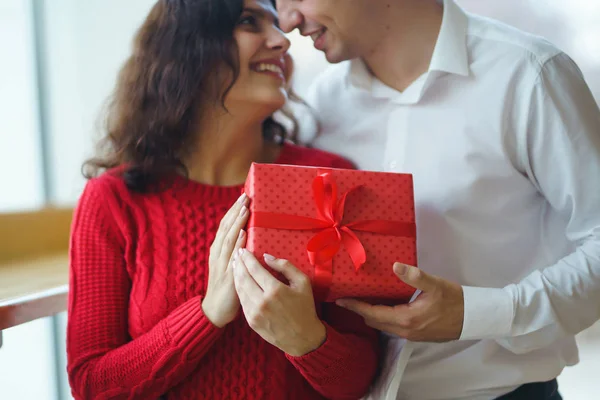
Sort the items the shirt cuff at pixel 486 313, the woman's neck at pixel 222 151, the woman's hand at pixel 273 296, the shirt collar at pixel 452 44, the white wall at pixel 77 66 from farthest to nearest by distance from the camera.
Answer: the white wall at pixel 77 66
the woman's neck at pixel 222 151
the shirt collar at pixel 452 44
the shirt cuff at pixel 486 313
the woman's hand at pixel 273 296

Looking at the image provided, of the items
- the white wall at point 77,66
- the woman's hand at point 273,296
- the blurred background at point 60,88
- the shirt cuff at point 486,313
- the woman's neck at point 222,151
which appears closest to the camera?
the woman's hand at point 273,296

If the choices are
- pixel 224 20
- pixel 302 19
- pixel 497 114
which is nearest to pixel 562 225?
pixel 497 114

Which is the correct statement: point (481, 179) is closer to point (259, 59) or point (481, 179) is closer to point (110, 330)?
point (259, 59)

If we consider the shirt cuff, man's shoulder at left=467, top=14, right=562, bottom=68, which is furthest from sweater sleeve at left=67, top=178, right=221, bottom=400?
man's shoulder at left=467, top=14, right=562, bottom=68

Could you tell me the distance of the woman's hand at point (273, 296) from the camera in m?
0.88

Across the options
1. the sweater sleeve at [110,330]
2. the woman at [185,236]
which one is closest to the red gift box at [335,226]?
the woman at [185,236]

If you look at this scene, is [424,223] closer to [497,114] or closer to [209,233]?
[497,114]

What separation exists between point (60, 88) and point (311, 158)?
119 cm

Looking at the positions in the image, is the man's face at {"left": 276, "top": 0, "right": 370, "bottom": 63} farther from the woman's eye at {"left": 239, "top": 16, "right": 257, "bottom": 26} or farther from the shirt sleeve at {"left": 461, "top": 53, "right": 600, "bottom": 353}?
the shirt sleeve at {"left": 461, "top": 53, "right": 600, "bottom": 353}

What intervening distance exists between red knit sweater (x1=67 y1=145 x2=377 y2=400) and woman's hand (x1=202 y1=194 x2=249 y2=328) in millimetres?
29

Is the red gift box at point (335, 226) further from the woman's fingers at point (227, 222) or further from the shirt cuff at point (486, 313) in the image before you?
the shirt cuff at point (486, 313)

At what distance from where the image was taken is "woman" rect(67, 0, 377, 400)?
107 centimetres

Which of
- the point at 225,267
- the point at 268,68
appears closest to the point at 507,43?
the point at 268,68

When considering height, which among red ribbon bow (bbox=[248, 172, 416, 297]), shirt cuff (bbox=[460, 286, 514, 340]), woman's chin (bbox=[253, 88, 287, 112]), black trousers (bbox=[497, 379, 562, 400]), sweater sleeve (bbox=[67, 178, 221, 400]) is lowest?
black trousers (bbox=[497, 379, 562, 400])
